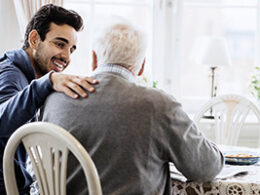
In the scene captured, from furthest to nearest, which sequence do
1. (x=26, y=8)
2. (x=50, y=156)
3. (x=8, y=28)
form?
(x=8, y=28) → (x=26, y=8) → (x=50, y=156)

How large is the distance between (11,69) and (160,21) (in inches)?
78.4

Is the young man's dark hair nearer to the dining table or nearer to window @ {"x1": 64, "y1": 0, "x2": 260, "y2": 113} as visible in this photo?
the dining table

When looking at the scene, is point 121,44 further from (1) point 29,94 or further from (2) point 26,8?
Result: (2) point 26,8

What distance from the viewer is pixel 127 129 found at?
1358 millimetres

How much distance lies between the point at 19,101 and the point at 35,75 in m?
0.36

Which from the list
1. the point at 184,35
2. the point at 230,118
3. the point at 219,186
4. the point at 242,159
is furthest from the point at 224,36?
the point at 219,186

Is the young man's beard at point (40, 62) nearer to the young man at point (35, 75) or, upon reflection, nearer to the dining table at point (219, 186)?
the young man at point (35, 75)

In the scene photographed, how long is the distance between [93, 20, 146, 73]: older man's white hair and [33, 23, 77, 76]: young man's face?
66 cm

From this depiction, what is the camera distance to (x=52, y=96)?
1491mm

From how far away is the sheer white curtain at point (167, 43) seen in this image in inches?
139

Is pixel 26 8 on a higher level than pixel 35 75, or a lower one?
higher

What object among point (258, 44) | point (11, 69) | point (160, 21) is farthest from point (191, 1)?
point (11, 69)

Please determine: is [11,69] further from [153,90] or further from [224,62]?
[224,62]

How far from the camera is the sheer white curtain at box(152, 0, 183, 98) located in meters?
3.54
